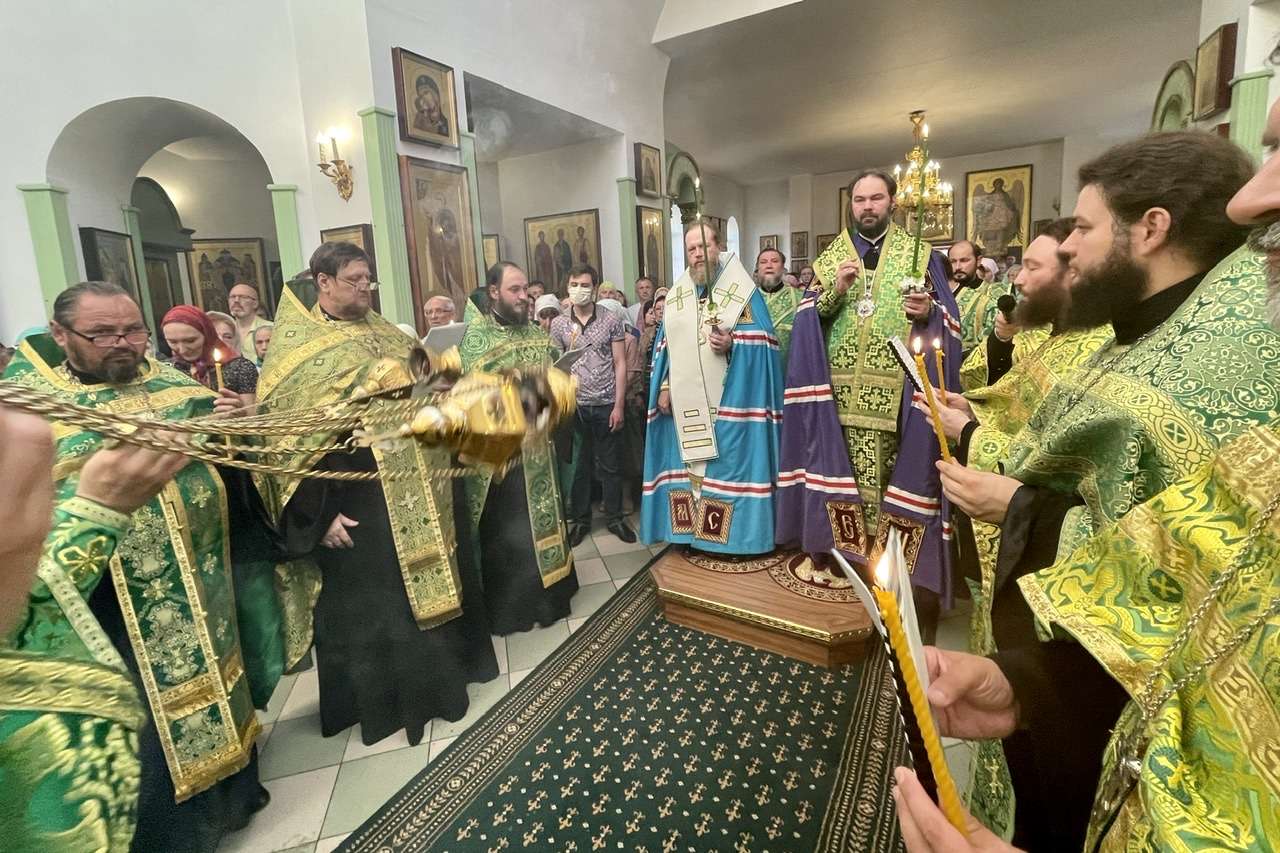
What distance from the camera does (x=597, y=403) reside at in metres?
4.73

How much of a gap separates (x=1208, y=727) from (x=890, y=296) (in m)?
2.74

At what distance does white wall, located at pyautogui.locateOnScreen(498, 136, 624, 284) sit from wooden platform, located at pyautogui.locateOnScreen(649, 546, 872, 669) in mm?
5743

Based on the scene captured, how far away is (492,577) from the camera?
11.2 ft

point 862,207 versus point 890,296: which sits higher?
point 862,207

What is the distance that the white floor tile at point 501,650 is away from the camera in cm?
305

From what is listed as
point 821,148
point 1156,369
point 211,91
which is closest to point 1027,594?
point 1156,369

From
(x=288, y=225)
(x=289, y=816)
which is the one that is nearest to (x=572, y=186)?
(x=288, y=225)

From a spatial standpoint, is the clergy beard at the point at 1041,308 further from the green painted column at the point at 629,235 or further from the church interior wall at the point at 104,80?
the green painted column at the point at 629,235

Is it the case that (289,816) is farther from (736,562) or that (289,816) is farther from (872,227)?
(872,227)

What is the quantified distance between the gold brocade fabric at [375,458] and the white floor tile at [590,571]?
4.69 ft

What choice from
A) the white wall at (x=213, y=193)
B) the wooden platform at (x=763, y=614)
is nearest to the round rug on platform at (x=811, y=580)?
the wooden platform at (x=763, y=614)

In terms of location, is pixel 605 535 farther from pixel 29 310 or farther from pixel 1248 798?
pixel 1248 798

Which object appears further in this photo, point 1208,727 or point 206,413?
point 206,413

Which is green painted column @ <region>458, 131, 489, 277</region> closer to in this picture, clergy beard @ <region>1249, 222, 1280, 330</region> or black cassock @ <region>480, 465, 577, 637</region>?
black cassock @ <region>480, 465, 577, 637</region>
